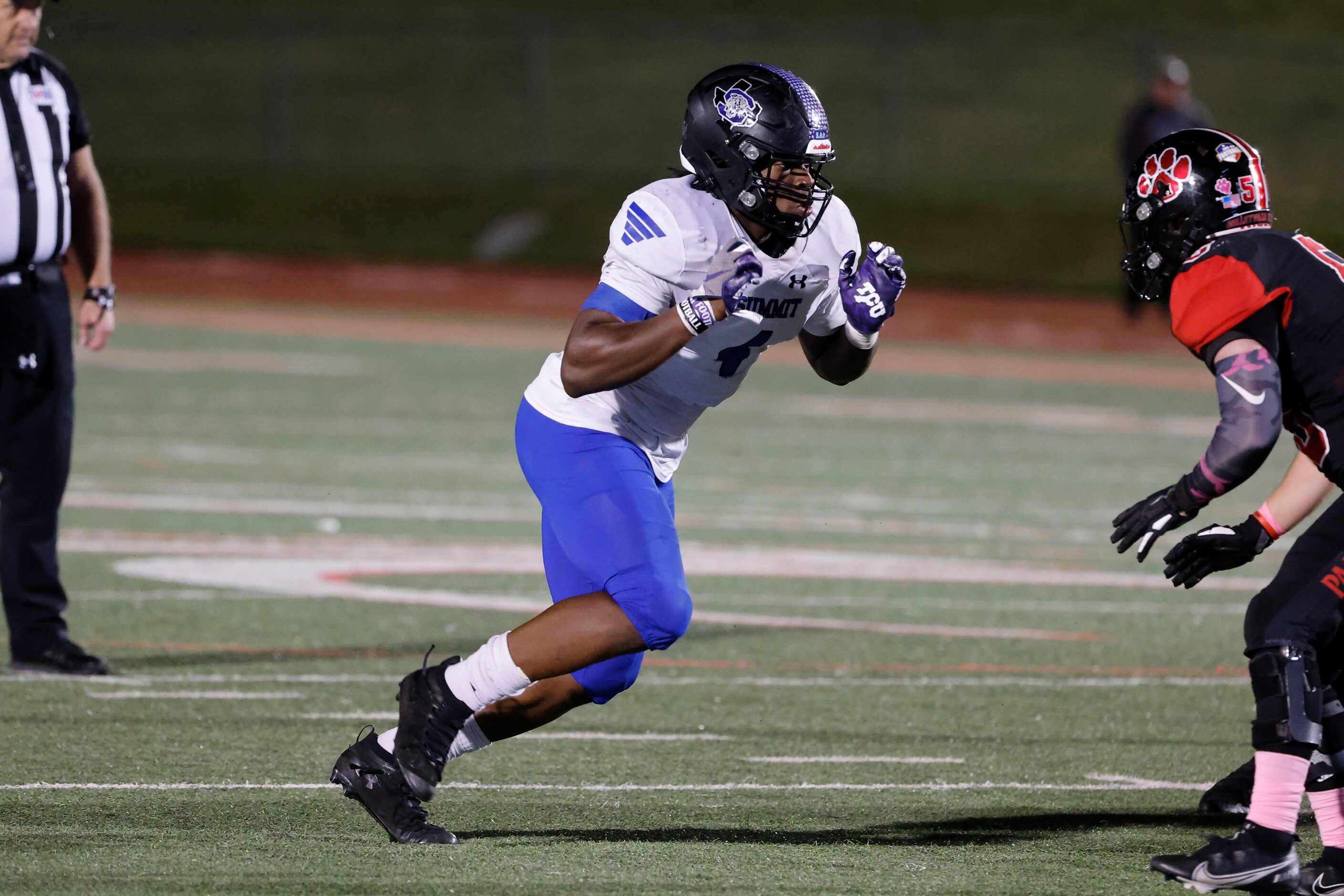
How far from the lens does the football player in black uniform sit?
462 cm

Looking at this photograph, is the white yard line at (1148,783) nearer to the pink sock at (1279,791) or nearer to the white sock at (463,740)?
the pink sock at (1279,791)

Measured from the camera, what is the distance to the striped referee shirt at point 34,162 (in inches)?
280

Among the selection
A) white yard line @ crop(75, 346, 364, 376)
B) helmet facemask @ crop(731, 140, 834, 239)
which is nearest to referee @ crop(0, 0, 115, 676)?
helmet facemask @ crop(731, 140, 834, 239)

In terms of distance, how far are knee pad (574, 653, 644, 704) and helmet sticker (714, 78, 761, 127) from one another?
52.3 inches

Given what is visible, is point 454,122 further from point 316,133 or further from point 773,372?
point 773,372

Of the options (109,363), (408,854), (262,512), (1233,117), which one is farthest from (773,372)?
(1233,117)

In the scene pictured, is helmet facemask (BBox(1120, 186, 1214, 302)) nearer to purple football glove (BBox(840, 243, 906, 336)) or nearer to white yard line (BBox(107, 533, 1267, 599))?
purple football glove (BBox(840, 243, 906, 336))

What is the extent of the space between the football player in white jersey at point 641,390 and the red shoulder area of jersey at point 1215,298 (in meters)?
0.70

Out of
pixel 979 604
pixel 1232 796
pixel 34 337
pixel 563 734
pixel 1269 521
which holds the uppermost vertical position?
pixel 1269 521

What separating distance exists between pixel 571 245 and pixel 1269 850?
26.5 meters

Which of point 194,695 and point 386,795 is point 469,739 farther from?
point 194,695

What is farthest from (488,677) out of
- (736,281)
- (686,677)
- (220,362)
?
(220,362)

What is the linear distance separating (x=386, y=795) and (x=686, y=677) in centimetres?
274

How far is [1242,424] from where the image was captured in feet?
15.0
